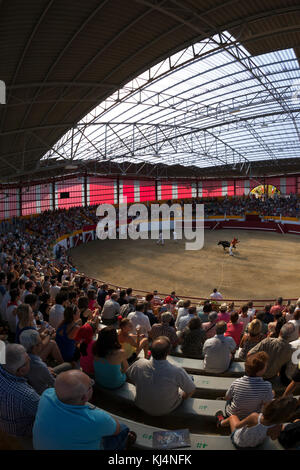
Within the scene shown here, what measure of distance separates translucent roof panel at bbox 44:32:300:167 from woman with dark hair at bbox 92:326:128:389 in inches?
524

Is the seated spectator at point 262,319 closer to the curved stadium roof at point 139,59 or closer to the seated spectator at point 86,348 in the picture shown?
the seated spectator at point 86,348

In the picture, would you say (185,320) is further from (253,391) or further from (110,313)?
(253,391)

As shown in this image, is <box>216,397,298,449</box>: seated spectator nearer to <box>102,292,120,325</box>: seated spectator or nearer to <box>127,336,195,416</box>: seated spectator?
<box>127,336,195,416</box>: seated spectator

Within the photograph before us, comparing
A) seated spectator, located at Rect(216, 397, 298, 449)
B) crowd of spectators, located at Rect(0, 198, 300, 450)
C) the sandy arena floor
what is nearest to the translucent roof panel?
the sandy arena floor

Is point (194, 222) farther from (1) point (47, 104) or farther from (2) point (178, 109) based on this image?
(1) point (47, 104)

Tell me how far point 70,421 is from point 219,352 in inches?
138

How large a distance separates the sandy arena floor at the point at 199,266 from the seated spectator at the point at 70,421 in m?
17.1

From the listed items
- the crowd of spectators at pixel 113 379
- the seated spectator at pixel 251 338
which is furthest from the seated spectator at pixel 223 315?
A: the seated spectator at pixel 251 338

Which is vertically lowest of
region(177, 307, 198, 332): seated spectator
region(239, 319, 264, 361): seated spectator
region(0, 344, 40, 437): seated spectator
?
region(177, 307, 198, 332): seated spectator

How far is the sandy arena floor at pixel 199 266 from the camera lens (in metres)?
20.7

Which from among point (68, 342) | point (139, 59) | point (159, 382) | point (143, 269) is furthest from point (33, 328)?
point (143, 269)

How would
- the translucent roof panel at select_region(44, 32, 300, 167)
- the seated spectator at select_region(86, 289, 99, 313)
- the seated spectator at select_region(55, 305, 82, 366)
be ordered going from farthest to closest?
the translucent roof panel at select_region(44, 32, 300, 167) < the seated spectator at select_region(86, 289, 99, 313) < the seated spectator at select_region(55, 305, 82, 366)

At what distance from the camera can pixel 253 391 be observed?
3.80 m

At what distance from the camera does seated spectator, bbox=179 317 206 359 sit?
→ 21.5 feet
